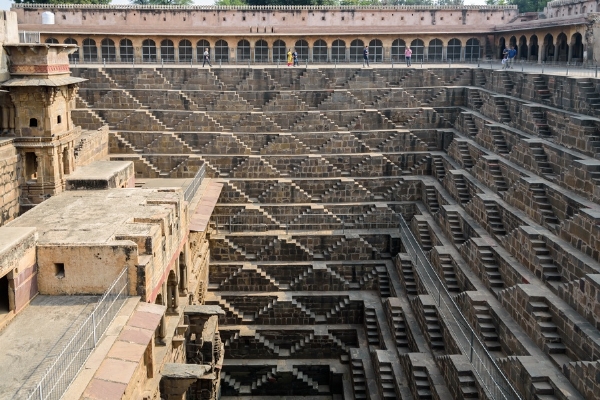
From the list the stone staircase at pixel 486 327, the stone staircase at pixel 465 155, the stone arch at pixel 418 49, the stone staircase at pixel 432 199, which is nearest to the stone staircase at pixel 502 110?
the stone staircase at pixel 465 155

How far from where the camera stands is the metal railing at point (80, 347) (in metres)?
8.66

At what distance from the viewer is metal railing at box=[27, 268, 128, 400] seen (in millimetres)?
8656

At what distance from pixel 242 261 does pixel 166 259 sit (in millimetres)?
7083

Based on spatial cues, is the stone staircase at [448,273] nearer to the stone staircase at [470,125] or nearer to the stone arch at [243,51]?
the stone staircase at [470,125]

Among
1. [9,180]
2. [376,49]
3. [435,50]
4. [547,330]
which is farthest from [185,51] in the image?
[547,330]

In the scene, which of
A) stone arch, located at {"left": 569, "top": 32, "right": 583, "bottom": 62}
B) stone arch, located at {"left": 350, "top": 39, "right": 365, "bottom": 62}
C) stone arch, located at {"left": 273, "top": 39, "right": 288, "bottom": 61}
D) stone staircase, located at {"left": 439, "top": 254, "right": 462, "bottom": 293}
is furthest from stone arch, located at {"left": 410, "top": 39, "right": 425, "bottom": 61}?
stone staircase, located at {"left": 439, "top": 254, "right": 462, "bottom": 293}

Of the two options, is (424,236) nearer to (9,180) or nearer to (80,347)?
(9,180)

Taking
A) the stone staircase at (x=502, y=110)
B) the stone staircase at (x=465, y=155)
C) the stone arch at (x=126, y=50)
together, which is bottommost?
the stone staircase at (x=465, y=155)

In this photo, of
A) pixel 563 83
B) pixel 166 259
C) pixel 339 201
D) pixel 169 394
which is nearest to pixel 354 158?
pixel 339 201

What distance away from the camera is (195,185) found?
65.1 feet

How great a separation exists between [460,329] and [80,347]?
8008 mm

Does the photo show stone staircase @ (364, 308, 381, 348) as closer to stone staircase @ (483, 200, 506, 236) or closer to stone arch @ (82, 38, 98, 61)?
stone staircase @ (483, 200, 506, 236)

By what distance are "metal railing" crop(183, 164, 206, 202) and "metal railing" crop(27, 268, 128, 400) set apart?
6.48m

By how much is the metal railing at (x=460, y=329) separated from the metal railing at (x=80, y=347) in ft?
21.0
